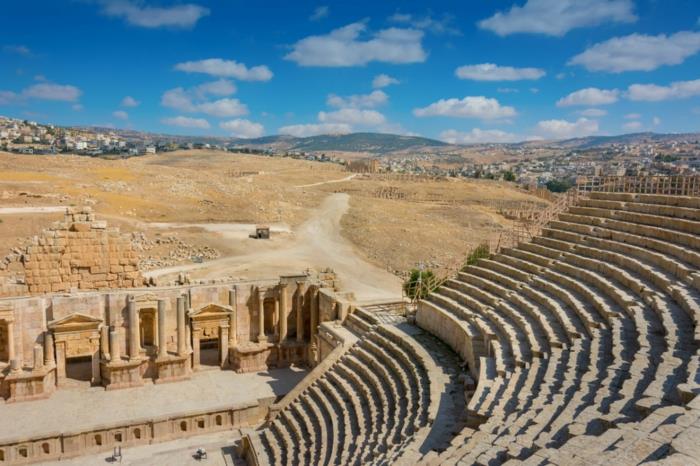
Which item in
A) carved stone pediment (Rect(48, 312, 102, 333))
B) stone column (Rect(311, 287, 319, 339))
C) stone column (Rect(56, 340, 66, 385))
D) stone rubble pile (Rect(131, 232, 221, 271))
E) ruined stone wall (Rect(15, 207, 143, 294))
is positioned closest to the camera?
carved stone pediment (Rect(48, 312, 102, 333))

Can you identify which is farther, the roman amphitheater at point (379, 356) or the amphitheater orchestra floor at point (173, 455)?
the amphitheater orchestra floor at point (173, 455)

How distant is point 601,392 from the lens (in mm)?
10242

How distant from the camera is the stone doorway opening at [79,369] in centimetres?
2369

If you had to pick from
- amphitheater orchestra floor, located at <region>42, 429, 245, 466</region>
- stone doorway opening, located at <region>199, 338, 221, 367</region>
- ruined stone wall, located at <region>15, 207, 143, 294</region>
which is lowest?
amphitheater orchestra floor, located at <region>42, 429, 245, 466</region>

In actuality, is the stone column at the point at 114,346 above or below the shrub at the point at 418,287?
below

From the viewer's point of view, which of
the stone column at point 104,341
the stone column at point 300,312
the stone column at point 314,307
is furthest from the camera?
the stone column at point 314,307

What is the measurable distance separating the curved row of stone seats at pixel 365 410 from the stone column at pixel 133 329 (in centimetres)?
703

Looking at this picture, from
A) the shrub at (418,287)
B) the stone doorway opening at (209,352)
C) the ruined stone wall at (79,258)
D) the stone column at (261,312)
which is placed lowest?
the stone doorway opening at (209,352)

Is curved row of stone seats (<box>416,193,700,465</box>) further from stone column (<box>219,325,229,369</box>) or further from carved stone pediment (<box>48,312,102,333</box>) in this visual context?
carved stone pediment (<box>48,312,102,333</box>)

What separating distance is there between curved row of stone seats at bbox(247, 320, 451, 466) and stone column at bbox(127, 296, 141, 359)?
7.03m

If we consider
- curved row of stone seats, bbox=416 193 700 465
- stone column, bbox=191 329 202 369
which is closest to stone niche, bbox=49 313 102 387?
stone column, bbox=191 329 202 369

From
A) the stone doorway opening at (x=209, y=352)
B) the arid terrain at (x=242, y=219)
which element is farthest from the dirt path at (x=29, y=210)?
the stone doorway opening at (x=209, y=352)

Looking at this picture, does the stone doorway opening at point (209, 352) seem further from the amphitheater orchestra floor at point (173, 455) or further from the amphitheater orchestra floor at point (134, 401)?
the amphitheater orchestra floor at point (173, 455)

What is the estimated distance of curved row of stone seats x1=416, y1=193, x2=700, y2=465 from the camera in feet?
28.5
